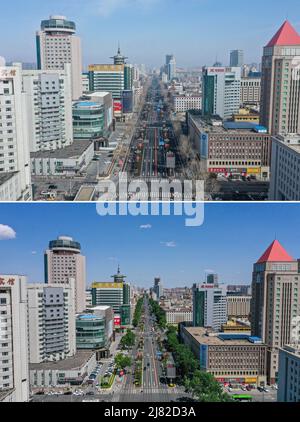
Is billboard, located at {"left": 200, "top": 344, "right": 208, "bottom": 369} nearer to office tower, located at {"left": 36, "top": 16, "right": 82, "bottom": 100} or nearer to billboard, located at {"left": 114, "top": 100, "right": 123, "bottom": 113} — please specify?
office tower, located at {"left": 36, "top": 16, "right": 82, "bottom": 100}

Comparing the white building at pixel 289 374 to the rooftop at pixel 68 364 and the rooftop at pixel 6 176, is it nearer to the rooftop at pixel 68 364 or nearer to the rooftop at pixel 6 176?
the rooftop at pixel 68 364

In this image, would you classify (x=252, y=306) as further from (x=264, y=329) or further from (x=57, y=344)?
(x=57, y=344)

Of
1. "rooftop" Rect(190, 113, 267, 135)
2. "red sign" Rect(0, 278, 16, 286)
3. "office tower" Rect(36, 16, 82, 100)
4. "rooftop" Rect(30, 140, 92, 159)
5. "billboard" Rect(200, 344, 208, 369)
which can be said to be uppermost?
"office tower" Rect(36, 16, 82, 100)

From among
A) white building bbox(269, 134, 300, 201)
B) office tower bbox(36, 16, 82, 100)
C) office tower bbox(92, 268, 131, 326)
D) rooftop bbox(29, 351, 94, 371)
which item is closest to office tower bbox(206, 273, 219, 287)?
office tower bbox(92, 268, 131, 326)

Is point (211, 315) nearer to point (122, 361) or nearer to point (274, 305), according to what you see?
point (274, 305)

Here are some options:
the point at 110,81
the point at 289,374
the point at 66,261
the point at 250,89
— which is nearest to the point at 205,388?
the point at 289,374
